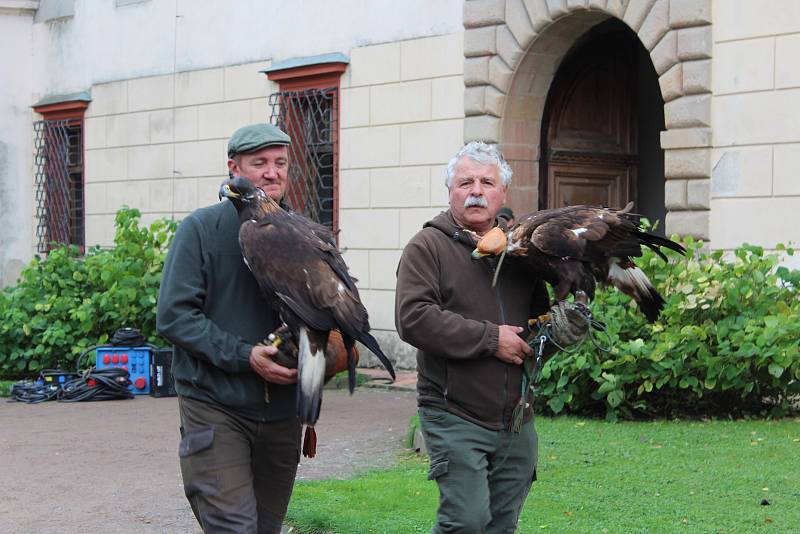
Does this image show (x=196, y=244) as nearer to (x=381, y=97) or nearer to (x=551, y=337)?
(x=551, y=337)

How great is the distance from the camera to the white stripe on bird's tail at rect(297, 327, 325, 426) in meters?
4.13

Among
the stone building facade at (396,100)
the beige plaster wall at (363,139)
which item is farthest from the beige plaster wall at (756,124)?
the beige plaster wall at (363,139)

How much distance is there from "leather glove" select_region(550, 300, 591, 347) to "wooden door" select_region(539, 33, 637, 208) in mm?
8755

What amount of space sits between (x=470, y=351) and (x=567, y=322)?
14.4 inches

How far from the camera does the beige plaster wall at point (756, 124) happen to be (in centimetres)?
1032

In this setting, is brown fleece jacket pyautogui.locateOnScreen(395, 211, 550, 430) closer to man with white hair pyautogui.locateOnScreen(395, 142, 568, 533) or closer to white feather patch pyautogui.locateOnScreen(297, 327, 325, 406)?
man with white hair pyautogui.locateOnScreen(395, 142, 568, 533)

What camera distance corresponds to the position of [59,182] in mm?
18453

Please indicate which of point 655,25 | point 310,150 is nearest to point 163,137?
point 310,150

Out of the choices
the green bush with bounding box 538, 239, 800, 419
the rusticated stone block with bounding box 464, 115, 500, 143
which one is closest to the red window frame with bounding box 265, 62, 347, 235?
the rusticated stone block with bounding box 464, 115, 500, 143

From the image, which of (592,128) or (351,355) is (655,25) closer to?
(592,128)

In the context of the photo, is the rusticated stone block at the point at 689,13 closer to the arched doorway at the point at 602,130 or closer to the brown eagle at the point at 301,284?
the arched doorway at the point at 602,130

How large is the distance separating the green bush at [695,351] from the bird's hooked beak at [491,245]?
4404 millimetres

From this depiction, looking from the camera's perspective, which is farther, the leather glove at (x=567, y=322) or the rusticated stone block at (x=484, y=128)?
the rusticated stone block at (x=484, y=128)

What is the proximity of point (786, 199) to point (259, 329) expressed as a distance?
7.01 meters
